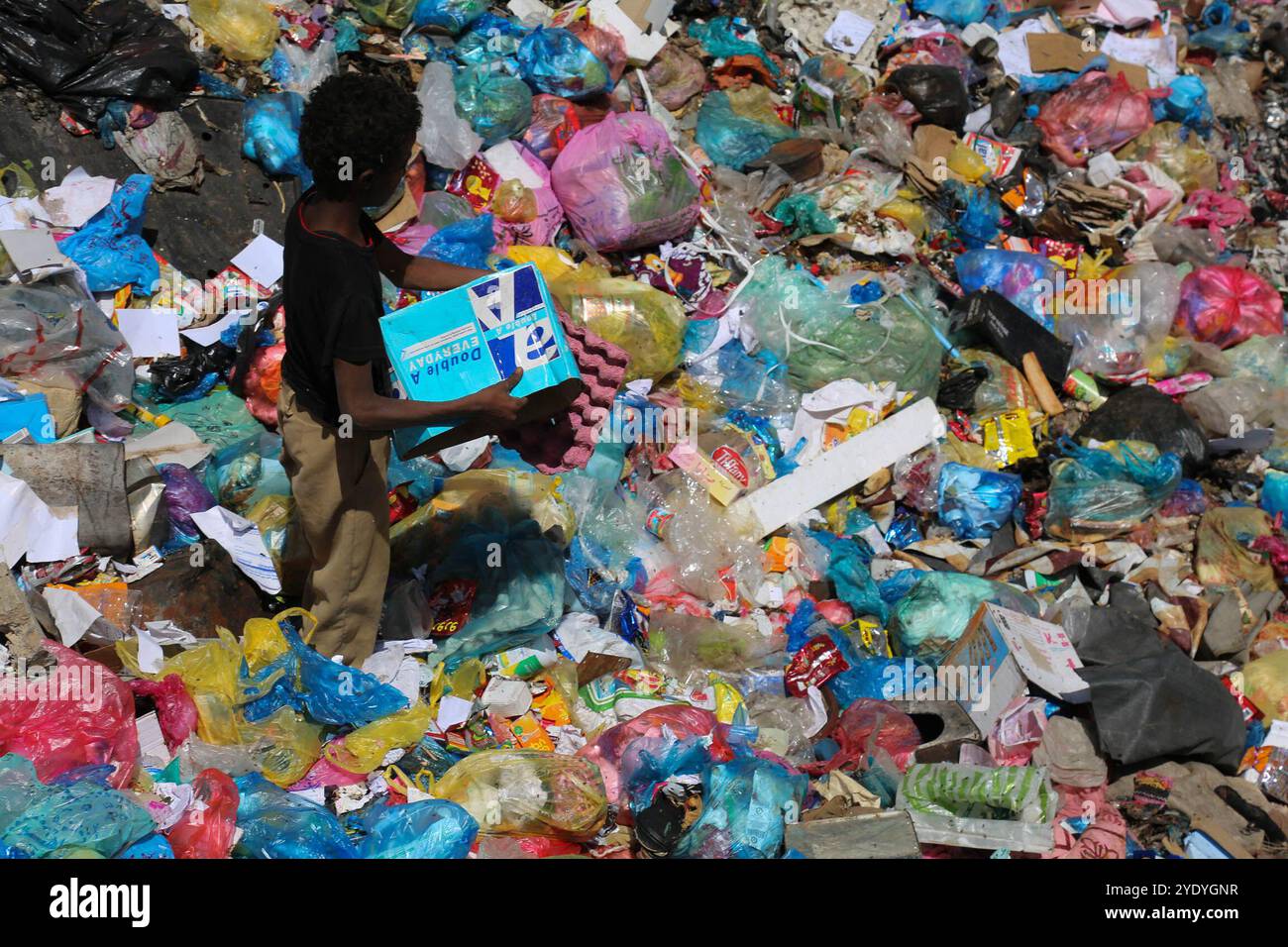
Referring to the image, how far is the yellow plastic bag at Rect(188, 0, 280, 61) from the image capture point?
16.2ft

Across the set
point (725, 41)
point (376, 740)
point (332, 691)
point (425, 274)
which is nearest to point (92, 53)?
point (425, 274)

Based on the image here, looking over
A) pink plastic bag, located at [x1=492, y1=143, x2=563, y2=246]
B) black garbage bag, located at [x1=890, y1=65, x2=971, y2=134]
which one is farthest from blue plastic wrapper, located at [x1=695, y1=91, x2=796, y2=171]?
pink plastic bag, located at [x1=492, y1=143, x2=563, y2=246]

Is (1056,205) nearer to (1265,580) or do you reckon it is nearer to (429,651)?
(1265,580)

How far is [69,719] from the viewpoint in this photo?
2.96 meters

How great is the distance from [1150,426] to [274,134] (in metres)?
3.83

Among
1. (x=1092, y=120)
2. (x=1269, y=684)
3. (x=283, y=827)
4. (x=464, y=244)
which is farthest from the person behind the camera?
(x=1092, y=120)

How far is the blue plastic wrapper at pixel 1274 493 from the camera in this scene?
16.3ft

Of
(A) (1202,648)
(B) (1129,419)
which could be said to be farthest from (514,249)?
(A) (1202,648)

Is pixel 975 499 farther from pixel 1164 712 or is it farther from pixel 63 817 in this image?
pixel 63 817

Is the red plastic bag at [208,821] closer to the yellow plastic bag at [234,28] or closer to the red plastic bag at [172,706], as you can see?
the red plastic bag at [172,706]

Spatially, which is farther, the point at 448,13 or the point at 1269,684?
the point at 448,13

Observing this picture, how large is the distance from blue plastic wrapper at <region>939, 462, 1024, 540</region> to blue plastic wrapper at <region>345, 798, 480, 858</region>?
7.98 feet

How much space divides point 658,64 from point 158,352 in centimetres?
270

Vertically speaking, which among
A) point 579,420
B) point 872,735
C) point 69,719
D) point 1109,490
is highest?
point 579,420
